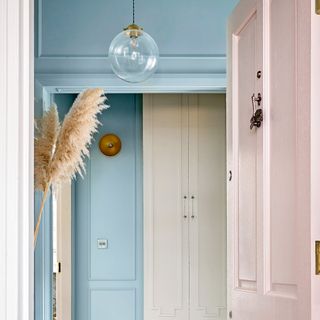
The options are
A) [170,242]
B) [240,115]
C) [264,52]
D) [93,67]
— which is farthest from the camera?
[170,242]

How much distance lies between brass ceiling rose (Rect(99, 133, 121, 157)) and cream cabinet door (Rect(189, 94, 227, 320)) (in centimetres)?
70

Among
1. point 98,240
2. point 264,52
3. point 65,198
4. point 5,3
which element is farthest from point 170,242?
point 5,3

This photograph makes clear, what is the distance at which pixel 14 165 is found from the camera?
103 cm

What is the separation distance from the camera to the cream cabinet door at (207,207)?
415cm

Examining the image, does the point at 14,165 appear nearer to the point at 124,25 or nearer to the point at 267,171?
the point at 267,171

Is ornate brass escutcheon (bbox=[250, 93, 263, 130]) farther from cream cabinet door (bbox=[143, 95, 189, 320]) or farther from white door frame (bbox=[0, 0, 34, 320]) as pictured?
cream cabinet door (bbox=[143, 95, 189, 320])

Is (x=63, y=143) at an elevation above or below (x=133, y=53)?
below

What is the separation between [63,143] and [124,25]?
3.14ft

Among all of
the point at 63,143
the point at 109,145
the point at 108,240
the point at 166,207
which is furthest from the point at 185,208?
the point at 63,143

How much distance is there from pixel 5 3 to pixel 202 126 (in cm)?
326

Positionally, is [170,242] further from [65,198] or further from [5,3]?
[5,3]

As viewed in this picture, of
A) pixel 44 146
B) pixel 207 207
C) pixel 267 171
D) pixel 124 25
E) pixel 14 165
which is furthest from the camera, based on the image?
pixel 207 207

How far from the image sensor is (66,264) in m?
4.19

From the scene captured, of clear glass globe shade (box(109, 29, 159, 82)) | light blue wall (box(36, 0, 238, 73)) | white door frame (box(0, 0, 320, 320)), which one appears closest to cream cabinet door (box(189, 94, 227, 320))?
light blue wall (box(36, 0, 238, 73))
